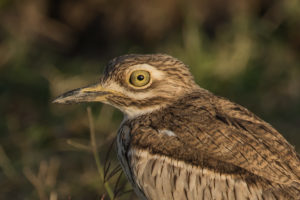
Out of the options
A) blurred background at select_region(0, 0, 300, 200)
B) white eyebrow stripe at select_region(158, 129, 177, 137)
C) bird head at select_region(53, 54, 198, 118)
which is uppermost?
bird head at select_region(53, 54, 198, 118)

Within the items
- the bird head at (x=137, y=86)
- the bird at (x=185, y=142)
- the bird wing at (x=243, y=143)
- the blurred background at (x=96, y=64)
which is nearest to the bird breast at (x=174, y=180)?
the bird at (x=185, y=142)

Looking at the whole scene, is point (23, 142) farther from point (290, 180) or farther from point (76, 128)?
point (290, 180)

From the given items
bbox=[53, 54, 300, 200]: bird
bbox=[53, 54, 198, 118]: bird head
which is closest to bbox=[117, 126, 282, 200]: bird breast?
bbox=[53, 54, 300, 200]: bird

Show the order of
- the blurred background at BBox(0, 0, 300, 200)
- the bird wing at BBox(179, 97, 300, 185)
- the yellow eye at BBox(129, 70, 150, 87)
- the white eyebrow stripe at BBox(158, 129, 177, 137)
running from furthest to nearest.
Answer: the blurred background at BBox(0, 0, 300, 200) → the yellow eye at BBox(129, 70, 150, 87) → the white eyebrow stripe at BBox(158, 129, 177, 137) → the bird wing at BBox(179, 97, 300, 185)

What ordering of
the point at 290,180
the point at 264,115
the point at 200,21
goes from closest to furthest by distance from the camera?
the point at 290,180, the point at 264,115, the point at 200,21

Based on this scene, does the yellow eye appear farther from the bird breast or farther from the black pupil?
the bird breast

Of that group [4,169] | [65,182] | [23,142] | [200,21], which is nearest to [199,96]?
[65,182]

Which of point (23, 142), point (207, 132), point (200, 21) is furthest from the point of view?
point (200, 21)

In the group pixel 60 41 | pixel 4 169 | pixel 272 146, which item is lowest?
pixel 4 169
